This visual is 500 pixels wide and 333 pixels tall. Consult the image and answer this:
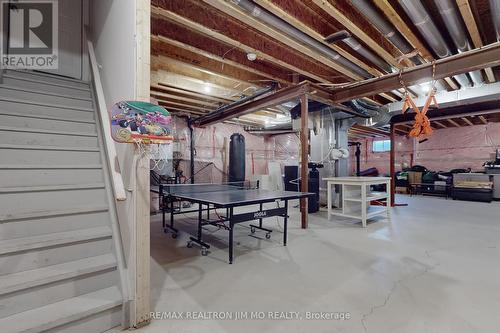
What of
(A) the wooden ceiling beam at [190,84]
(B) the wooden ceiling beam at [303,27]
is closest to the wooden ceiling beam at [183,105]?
(A) the wooden ceiling beam at [190,84]

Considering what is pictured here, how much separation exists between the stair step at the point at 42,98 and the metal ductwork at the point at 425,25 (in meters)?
3.61

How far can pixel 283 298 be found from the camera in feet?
6.28

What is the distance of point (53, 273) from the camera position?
1482 millimetres

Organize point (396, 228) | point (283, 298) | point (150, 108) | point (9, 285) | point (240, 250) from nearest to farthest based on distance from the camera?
point (9, 285)
point (150, 108)
point (283, 298)
point (240, 250)
point (396, 228)

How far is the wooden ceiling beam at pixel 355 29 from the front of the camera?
2.43 m

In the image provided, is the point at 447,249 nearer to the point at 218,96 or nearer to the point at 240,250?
the point at 240,250

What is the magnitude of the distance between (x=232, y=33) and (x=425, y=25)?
7.10 ft

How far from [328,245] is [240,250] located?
119cm

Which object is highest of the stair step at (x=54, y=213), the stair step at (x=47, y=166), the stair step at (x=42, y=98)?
the stair step at (x=42, y=98)

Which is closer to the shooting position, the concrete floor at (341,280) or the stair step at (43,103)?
the concrete floor at (341,280)

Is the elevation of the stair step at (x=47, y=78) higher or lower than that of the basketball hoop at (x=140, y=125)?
higher

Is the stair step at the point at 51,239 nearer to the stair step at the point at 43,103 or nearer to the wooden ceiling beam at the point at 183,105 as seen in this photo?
the stair step at the point at 43,103

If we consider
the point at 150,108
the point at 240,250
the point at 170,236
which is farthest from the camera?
the point at 170,236

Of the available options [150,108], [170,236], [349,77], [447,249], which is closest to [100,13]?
[150,108]
